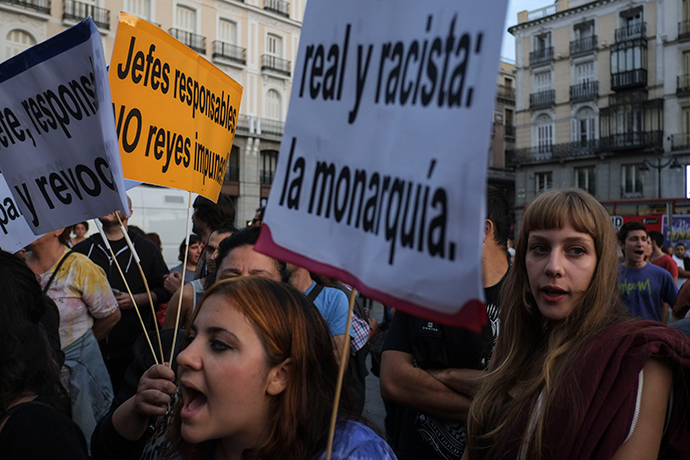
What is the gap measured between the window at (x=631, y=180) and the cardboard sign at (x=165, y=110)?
3151 cm

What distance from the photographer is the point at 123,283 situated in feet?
14.7

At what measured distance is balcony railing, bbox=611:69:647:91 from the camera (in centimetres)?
3062

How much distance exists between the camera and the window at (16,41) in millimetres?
21938

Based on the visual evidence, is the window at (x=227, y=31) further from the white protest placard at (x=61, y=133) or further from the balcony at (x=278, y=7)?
the white protest placard at (x=61, y=133)

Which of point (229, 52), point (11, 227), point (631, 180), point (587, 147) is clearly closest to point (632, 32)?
point (587, 147)

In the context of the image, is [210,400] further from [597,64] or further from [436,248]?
[597,64]

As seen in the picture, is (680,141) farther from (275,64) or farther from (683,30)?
(275,64)

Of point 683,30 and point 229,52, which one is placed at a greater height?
point 683,30

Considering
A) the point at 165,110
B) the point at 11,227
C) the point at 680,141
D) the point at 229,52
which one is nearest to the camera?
the point at 165,110

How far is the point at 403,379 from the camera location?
7.47 feet

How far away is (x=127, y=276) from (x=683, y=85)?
3145 cm

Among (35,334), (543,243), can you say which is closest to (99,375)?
(35,334)

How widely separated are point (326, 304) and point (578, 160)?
33.4 m

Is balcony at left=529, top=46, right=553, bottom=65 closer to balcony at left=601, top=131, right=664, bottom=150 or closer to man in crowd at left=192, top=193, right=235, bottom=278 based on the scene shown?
balcony at left=601, top=131, right=664, bottom=150
